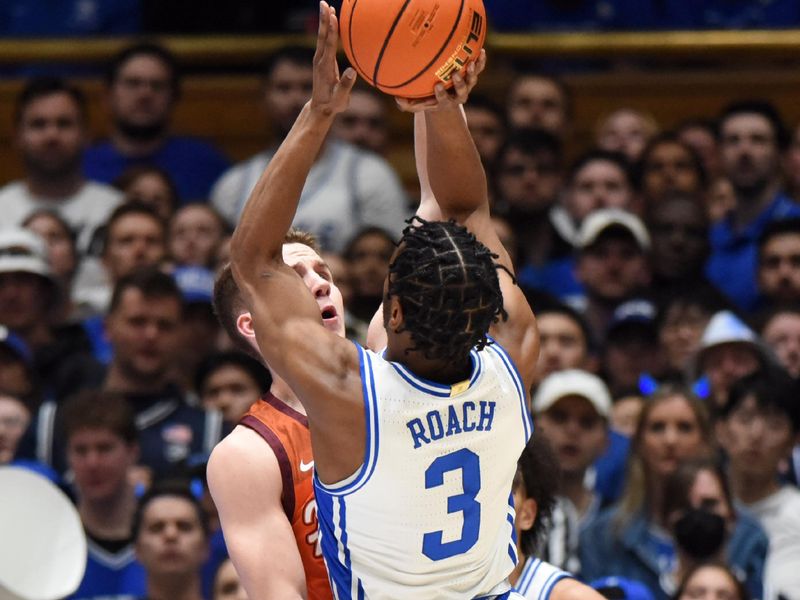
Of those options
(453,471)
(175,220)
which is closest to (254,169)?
(175,220)

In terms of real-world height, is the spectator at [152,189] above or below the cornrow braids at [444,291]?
above

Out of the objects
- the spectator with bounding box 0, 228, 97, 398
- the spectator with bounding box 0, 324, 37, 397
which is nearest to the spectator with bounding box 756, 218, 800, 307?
the spectator with bounding box 0, 228, 97, 398

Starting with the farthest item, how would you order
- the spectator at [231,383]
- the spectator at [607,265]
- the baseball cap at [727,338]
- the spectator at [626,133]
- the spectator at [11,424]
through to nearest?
the spectator at [626,133], the spectator at [607,265], the baseball cap at [727,338], the spectator at [231,383], the spectator at [11,424]

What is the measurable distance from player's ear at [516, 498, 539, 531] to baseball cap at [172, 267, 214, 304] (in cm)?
360

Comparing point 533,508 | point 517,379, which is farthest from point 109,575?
point 517,379

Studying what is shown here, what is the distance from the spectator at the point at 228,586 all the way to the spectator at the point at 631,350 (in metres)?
2.34

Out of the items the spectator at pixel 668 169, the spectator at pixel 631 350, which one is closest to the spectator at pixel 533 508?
the spectator at pixel 631 350

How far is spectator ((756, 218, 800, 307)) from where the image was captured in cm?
834

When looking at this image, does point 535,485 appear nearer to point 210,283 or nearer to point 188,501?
point 188,501

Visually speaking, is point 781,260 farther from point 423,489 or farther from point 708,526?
point 423,489

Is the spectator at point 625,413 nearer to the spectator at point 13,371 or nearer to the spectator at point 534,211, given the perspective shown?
the spectator at point 534,211

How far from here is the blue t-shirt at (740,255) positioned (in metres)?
8.94

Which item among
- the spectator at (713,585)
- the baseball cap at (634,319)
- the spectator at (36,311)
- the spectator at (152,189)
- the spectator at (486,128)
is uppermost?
the spectator at (486,128)

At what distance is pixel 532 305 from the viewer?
8.18m
